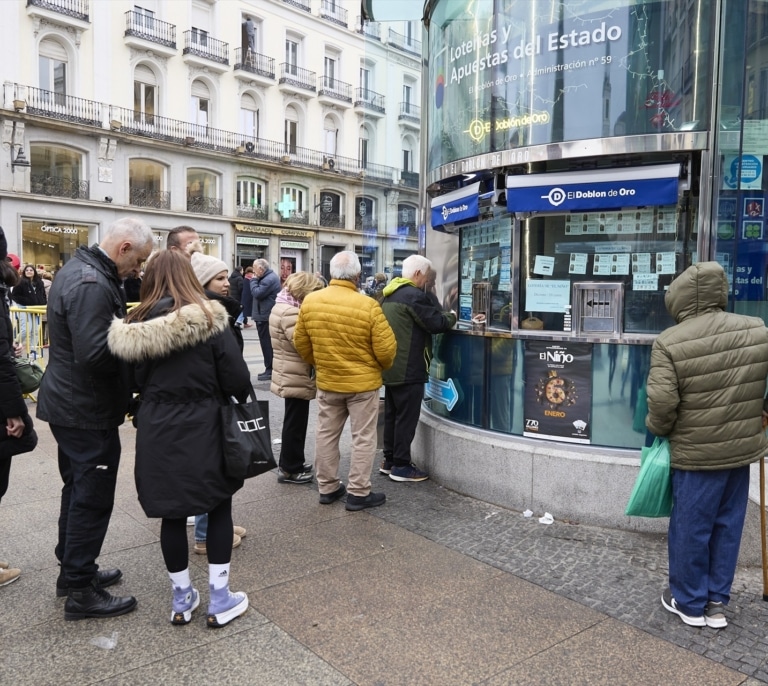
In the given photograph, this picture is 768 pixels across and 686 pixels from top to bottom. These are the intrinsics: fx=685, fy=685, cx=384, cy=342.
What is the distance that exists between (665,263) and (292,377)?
9.45 feet

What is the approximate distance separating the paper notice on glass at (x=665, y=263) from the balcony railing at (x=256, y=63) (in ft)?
101

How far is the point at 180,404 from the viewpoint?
3.15 metres

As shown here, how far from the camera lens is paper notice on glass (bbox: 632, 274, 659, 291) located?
465 cm

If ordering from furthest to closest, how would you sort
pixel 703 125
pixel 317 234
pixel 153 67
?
pixel 317 234 < pixel 153 67 < pixel 703 125

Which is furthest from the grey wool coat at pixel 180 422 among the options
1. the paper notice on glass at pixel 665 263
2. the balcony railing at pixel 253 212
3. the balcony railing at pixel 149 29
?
the balcony railing at pixel 253 212

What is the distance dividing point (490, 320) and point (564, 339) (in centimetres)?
69

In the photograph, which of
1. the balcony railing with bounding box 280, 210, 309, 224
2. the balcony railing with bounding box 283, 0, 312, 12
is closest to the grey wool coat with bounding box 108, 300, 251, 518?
the balcony railing with bounding box 280, 210, 309, 224

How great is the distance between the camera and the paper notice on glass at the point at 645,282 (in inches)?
183

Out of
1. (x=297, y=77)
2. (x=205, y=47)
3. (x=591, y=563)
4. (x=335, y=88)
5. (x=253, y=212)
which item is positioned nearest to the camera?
(x=591, y=563)

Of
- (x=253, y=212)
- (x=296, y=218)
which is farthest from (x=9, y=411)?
(x=296, y=218)

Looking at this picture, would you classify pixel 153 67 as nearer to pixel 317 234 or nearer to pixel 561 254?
pixel 317 234

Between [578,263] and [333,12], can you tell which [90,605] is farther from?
[333,12]

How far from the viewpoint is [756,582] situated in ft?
12.7

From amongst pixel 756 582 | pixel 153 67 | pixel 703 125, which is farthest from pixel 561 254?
pixel 153 67
